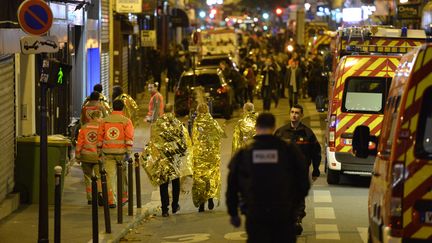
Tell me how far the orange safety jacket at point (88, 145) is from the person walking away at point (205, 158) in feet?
4.84

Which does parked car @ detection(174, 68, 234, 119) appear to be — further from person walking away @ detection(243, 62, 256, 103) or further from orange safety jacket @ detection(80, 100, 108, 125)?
orange safety jacket @ detection(80, 100, 108, 125)

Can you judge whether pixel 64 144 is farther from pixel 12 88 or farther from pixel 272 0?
pixel 272 0

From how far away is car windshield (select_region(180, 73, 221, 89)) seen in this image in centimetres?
3183

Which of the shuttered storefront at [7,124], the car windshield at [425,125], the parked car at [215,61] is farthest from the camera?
the parked car at [215,61]

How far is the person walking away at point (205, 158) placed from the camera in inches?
609

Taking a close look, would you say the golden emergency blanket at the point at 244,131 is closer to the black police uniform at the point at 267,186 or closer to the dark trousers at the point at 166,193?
the dark trousers at the point at 166,193

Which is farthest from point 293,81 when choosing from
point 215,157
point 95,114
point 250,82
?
point 215,157

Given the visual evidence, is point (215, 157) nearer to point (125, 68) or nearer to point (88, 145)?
point (88, 145)

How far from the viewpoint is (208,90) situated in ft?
104

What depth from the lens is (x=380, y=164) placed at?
9359 millimetres

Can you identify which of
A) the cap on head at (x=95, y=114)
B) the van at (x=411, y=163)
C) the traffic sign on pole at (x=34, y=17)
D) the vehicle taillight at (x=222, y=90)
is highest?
the traffic sign on pole at (x=34, y=17)

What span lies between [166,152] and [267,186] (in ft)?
22.9

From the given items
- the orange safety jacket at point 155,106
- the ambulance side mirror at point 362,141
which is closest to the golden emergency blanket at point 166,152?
the ambulance side mirror at point 362,141

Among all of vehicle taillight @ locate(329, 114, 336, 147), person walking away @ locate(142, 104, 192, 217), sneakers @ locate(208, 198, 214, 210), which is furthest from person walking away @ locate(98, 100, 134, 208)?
vehicle taillight @ locate(329, 114, 336, 147)
